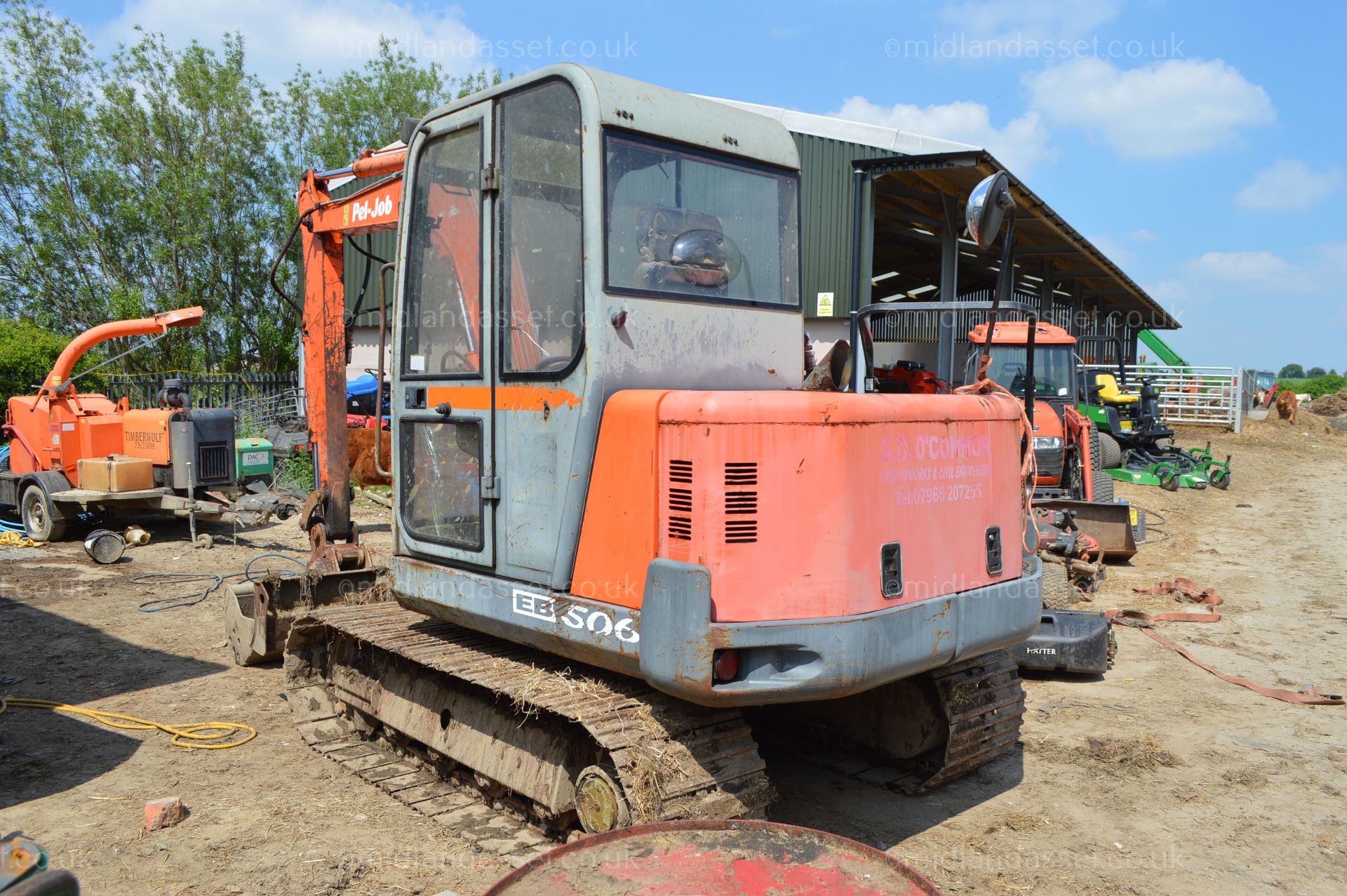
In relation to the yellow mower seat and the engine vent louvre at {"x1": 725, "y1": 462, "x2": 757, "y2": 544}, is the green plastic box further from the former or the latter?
the yellow mower seat

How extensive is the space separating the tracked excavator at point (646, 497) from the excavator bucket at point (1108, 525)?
235 inches

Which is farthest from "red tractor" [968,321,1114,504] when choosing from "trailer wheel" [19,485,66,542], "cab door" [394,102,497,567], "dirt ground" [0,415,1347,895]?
"trailer wheel" [19,485,66,542]

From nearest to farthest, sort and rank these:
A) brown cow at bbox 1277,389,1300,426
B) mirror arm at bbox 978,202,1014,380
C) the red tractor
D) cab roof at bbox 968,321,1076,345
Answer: mirror arm at bbox 978,202,1014,380, the red tractor, cab roof at bbox 968,321,1076,345, brown cow at bbox 1277,389,1300,426

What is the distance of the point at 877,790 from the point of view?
4.83 meters

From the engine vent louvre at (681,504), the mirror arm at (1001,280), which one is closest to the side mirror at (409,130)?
the engine vent louvre at (681,504)

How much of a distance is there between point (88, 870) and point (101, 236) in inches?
1035

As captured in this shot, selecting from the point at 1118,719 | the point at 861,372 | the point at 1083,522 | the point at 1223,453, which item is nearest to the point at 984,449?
the point at 861,372

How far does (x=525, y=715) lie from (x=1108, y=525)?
8.15 meters

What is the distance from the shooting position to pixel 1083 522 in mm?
Result: 10383

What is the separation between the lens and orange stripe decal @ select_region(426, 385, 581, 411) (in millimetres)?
3799

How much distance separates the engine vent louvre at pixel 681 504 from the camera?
341 centimetres

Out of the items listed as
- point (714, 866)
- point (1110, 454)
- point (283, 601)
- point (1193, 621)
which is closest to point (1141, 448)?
point (1110, 454)

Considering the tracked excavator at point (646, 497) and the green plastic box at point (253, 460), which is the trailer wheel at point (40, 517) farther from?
the tracked excavator at point (646, 497)

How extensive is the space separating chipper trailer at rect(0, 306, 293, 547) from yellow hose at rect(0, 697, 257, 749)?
547 cm
